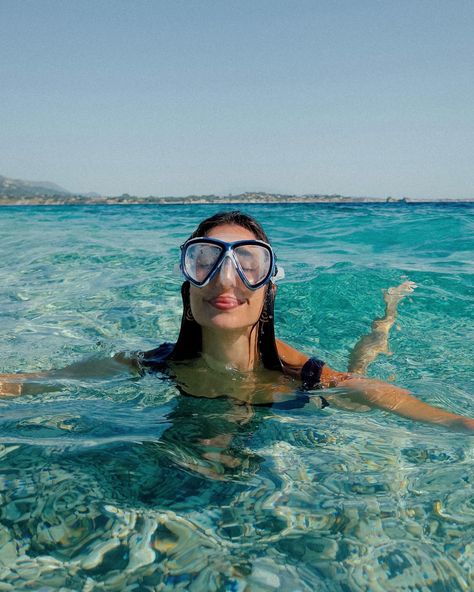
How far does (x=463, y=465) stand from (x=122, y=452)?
1464 millimetres

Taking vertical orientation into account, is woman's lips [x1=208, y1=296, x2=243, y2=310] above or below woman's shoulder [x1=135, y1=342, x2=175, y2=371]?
above

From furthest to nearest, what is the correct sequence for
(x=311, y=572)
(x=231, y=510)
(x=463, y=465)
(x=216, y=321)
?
(x=216, y=321) < (x=463, y=465) < (x=231, y=510) < (x=311, y=572)

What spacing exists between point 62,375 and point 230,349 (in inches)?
47.1

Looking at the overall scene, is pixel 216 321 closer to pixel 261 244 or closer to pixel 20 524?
pixel 261 244

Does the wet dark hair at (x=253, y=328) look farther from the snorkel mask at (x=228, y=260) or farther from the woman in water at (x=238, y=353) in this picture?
the snorkel mask at (x=228, y=260)

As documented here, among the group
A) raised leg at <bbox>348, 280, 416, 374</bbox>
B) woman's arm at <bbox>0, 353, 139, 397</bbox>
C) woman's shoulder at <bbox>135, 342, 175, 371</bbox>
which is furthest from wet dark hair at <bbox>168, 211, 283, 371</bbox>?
raised leg at <bbox>348, 280, 416, 374</bbox>

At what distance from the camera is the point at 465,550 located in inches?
65.4

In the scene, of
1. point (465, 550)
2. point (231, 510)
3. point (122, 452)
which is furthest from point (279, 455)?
point (465, 550)

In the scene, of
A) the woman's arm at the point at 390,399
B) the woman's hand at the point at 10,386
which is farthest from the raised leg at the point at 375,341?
the woman's hand at the point at 10,386

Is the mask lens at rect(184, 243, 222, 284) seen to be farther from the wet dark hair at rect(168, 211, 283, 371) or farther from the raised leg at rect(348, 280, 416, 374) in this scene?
the raised leg at rect(348, 280, 416, 374)

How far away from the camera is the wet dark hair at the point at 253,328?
2.87 metres

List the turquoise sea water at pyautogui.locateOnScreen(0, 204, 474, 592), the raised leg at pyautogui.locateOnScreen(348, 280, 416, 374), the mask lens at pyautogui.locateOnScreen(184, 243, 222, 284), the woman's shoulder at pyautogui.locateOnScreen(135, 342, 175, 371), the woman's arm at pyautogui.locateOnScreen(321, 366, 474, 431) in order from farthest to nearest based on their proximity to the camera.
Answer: the raised leg at pyautogui.locateOnScreen(348, 280, 416, 374), the woman's shoulder at pyautogui.locateOnScreen(135, 342, 175, 371), the mask lens at pyautogui.locateOnScreen(184, 243, 222, 284), the woman's arm at pyautogui.locateOnScreen(321, 366, 474, 431), the turquoise sea water at pyautogui.locateOnScreen(0, 204, 474, 592)

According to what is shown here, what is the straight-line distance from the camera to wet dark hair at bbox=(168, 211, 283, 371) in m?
2.87

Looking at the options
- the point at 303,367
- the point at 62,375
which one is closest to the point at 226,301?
the point at 303,367
